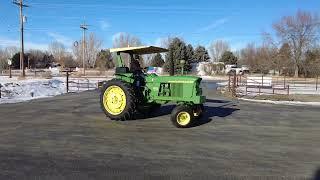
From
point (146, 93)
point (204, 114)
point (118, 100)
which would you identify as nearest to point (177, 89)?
point (146, 93)

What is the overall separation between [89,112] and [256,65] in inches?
3089

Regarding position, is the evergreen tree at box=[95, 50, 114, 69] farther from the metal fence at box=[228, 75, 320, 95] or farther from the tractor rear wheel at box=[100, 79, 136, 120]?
the tractor rear wheel at box=[100, 79, 136, 120]

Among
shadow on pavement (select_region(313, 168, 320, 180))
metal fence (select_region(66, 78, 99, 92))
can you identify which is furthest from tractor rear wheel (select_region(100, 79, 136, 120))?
metal fence (select_region(66, 78, 99, 92))

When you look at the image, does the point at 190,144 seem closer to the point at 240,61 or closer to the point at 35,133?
the point at 35,133

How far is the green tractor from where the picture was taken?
43.3ft

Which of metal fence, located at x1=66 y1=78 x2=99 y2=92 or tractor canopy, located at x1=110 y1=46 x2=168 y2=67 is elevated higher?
tractor canopy, located at x1=110 y1=46 x2=168 y2=67

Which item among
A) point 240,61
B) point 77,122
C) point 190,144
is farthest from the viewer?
point 240,61

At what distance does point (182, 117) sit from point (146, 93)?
172 cm

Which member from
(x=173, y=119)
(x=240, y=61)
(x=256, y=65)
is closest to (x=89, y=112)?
(x=173, y=119)

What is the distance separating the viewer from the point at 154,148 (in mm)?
9742

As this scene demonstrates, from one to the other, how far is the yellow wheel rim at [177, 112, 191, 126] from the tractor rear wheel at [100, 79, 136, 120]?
1.65m

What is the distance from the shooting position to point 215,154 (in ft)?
30.2

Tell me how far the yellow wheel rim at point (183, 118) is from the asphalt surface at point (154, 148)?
11.4 inches

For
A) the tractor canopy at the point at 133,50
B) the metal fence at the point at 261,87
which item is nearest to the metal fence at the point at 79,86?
the metal fence at the point at 261,87
